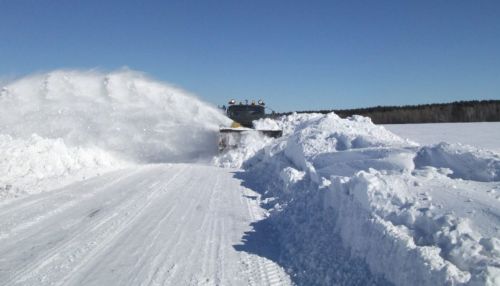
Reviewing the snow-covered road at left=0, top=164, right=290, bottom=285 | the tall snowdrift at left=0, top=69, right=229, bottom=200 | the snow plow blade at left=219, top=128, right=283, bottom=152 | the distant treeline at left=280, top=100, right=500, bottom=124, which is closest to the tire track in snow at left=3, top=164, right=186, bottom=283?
the snow-covered road at left=0, top=164, right=290, bottom=285

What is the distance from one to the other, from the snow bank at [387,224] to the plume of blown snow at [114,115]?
21.8 ft

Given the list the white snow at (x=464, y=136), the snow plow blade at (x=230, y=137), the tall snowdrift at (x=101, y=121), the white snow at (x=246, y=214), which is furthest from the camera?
the white snow at (x=464, y=136)

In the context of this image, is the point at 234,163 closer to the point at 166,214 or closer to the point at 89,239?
the point at 166,214

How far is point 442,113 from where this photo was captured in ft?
137

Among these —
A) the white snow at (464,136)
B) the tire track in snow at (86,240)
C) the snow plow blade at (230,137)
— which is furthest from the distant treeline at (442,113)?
the tire track in snow at (86,240)

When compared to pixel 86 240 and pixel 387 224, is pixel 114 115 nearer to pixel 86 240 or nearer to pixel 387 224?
pixel 86 240

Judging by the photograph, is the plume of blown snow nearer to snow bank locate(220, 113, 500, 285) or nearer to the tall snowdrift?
the tall snowdrift

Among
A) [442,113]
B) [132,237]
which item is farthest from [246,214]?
[442,113]

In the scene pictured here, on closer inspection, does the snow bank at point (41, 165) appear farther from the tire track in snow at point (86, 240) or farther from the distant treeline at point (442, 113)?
the distant treeline at point (442, 113)

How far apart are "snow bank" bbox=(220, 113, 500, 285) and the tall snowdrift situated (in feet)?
19.5

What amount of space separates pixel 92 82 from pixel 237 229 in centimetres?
974

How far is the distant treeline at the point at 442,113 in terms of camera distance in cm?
3884

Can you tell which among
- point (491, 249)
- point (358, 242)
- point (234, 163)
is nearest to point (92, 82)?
point (234, 163)

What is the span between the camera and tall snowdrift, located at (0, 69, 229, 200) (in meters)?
11.5
